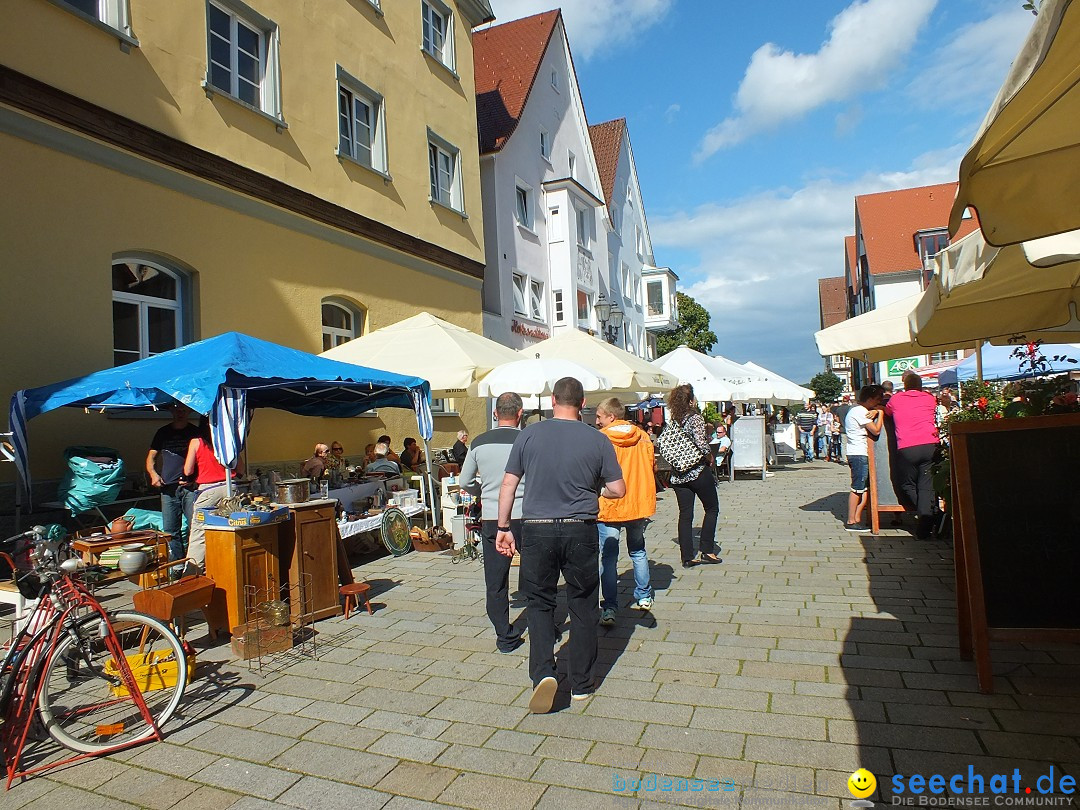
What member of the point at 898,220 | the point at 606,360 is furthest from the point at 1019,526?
the point at 898,220

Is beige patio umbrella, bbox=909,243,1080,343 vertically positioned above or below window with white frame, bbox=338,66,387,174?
below

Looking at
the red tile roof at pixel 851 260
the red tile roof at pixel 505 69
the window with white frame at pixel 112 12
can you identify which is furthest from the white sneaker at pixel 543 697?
the red tile roof at pixel 851 260

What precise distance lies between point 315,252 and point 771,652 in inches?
397

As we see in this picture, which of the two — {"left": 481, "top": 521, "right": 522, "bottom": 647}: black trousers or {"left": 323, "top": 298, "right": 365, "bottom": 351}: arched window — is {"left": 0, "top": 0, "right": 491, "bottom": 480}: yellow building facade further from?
{"left": 481, "top": 521, "right": 522, "bottom": 647}: black trousers

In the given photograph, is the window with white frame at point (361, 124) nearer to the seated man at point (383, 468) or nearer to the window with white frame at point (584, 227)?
the seated man at point (383, 468)

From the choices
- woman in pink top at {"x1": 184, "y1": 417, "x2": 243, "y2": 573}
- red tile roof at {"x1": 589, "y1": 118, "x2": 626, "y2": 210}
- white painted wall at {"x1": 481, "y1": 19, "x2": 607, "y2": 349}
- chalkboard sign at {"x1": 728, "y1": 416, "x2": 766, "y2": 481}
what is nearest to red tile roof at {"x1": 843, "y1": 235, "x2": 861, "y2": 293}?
red tile roof at {"x1": 589, "y1": 118, "x2": 626, "y2": 210}

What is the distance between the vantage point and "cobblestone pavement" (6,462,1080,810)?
3.31 meters

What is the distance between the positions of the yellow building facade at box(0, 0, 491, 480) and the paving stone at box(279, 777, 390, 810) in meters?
6.44

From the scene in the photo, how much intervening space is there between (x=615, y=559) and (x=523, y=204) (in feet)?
60.3

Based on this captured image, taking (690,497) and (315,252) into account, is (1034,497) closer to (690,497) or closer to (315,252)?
(690,497)

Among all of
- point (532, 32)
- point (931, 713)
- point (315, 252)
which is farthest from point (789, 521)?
point (532, 32)

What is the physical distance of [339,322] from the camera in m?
13.6

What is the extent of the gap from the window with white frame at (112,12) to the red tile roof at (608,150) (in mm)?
23796

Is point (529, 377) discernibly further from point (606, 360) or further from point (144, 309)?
point (144, 309)
